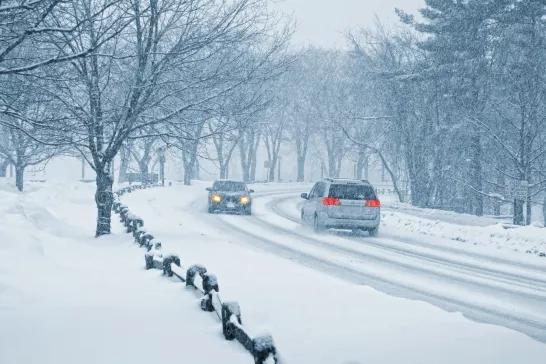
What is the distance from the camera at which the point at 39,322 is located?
6246 mm

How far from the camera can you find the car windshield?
1131 inches

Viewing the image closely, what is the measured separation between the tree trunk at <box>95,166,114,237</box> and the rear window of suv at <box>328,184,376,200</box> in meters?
7.51

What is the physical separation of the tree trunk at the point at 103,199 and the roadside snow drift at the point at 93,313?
304cm

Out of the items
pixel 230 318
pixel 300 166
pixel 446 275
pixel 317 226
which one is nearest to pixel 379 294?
pixel 446 275

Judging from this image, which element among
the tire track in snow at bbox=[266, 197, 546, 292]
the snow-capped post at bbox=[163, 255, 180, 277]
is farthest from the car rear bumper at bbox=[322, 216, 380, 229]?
the snow-capped post at bbox=[163, 255, 180, 277]

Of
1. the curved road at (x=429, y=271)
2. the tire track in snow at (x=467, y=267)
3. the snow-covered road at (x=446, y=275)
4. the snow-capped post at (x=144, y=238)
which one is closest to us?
the snow-covered road at (x=446, y=275)

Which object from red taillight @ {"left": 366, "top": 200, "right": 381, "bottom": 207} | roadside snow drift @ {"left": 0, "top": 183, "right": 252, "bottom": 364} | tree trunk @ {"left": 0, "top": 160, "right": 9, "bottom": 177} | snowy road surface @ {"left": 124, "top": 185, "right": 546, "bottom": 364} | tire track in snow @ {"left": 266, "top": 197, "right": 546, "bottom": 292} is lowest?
tire track in snow @ {"left": 266, "top": 197, "right": 546, "bottom": 292}

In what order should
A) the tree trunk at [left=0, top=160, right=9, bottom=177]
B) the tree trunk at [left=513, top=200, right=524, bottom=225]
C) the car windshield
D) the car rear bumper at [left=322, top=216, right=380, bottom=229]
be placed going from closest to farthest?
the car rear bumper at [left=322, top=216, right=380, bottom=229] → the tree trunk at [left=513, top=200, right=524, bottom=225] → the car windshield → the tree trunk at [left=0, top=160, right=9, bottom=177]

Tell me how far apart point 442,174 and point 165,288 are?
2798 centimetres

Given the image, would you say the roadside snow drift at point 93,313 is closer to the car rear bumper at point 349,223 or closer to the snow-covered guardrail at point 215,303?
the snow-covered guardrail at point 215,303

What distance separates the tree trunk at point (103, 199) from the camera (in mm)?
15617

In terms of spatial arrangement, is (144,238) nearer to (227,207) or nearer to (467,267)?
(467,267)

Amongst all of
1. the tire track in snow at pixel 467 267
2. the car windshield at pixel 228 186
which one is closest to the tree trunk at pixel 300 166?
the car windshield at pixel 228 186

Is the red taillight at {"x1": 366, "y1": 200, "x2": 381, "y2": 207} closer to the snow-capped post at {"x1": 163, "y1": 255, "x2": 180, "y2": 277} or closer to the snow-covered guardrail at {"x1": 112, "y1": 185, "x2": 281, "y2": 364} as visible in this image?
the snow-covered guardrail at {"x1": 112, "y1": 185, "x2": 281, "y2": 364}
